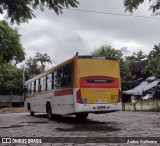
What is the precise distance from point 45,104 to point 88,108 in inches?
214

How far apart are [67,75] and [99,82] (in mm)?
1582

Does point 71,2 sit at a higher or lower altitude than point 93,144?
higher

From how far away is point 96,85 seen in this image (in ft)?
47.4

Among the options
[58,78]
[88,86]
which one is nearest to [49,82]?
[58,78]

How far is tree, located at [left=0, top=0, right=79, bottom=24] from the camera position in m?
8.18

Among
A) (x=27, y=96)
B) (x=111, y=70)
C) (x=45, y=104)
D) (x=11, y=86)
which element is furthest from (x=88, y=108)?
(x=11, y=86)

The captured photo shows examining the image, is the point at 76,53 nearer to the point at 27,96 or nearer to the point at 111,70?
the point at 111,70

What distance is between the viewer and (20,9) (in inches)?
330

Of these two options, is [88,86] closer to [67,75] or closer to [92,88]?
[92,88]

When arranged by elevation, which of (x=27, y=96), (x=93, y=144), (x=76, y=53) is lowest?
(x=93, y=144)

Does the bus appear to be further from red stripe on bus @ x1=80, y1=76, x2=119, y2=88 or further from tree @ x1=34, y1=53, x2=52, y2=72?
tree @ x1=34, y1=53, x2=52, y2=72

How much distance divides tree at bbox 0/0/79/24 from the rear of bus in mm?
5840

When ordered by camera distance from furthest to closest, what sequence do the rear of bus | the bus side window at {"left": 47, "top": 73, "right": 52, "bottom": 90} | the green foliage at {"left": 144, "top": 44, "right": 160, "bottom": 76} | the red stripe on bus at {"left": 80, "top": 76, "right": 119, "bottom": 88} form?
the green foliage at {"left": 144, "top": 44, "right": 160, "bottom": 76} < the bus side window at {"left": 47, "top": 73, "right": 52, "bottom": 90} < the red stripe on bus at {"left": 80, "top": 76, "right": 119, "bottom": 88} < the rear of bus

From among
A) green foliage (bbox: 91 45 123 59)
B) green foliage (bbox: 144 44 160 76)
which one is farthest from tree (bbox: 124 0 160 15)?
green foliage (bbox: 91 45 123 59)
